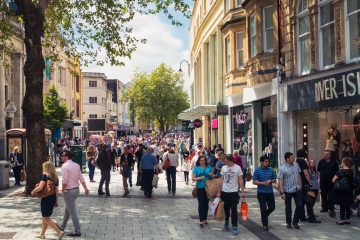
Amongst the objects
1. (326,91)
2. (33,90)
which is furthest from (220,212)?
(33,90)

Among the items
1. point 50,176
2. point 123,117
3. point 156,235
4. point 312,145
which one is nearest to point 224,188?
point 156,235

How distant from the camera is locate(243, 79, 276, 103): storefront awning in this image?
1881 cm

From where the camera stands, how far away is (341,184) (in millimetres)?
10641

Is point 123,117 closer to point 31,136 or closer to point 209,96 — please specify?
point 209,96

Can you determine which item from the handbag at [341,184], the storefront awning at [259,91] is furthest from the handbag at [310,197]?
the storefront awning at [259,91]

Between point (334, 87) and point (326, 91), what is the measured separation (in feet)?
1.66

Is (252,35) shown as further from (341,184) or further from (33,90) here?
(341,184)

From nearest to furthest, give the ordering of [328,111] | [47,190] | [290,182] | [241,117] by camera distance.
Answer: [47,190] → [290,182] → [328,111] → [241,117]

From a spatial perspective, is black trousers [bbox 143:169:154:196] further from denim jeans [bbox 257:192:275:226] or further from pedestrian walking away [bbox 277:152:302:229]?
pedestrian walking away [bbox 277:152:302:229]

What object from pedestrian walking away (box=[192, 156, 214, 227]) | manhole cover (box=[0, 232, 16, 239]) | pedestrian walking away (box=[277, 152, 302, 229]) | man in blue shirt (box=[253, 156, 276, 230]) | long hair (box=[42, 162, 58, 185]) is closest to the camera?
long hair (box=[42, 162, 58, 185])

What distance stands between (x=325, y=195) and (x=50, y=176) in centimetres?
711

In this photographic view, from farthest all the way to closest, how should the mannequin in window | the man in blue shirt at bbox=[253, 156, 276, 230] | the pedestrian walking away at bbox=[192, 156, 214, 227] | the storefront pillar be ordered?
1. the storefront pillar
2. the mannequin in window
3. the pedestrian walking away at bbox=[192, 156, 214, 227]
4. the man in blue shirt at bbox=[253, 156, 276, 230]

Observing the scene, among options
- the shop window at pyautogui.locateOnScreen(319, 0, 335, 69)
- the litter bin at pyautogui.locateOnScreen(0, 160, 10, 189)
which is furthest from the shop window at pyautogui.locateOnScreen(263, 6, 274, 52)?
the litter bin at pyautogui.locateOnScreen(0, 160, 10, 189)

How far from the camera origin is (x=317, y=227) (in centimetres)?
1045
